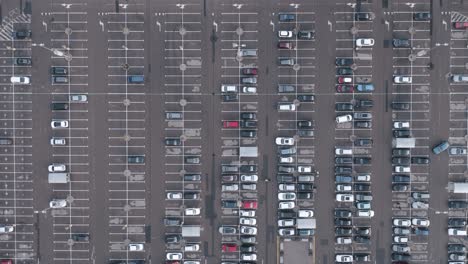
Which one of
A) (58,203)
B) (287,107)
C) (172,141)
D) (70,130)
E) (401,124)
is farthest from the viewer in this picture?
(70,130)

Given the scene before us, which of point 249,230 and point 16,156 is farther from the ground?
point 16,156

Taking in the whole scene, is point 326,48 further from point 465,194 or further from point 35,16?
point 35,16

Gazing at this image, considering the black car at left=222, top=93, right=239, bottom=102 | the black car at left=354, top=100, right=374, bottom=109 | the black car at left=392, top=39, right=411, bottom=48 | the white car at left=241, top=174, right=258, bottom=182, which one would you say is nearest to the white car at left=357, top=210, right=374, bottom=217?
the black car at left=354, top=100, right=374, bottom=109

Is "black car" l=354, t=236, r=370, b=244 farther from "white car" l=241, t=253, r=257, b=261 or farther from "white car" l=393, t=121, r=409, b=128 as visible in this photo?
"white car" l=393, t=121, r=409, b=128

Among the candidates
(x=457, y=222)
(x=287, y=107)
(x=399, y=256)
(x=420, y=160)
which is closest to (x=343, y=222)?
(x=399, y=256)

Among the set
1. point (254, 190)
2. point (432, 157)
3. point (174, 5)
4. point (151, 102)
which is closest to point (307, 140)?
point (254, 190)

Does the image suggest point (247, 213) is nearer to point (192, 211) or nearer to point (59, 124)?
point (192, 211)

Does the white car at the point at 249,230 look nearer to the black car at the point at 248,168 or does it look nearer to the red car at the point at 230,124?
the black car at the point at 248,168
